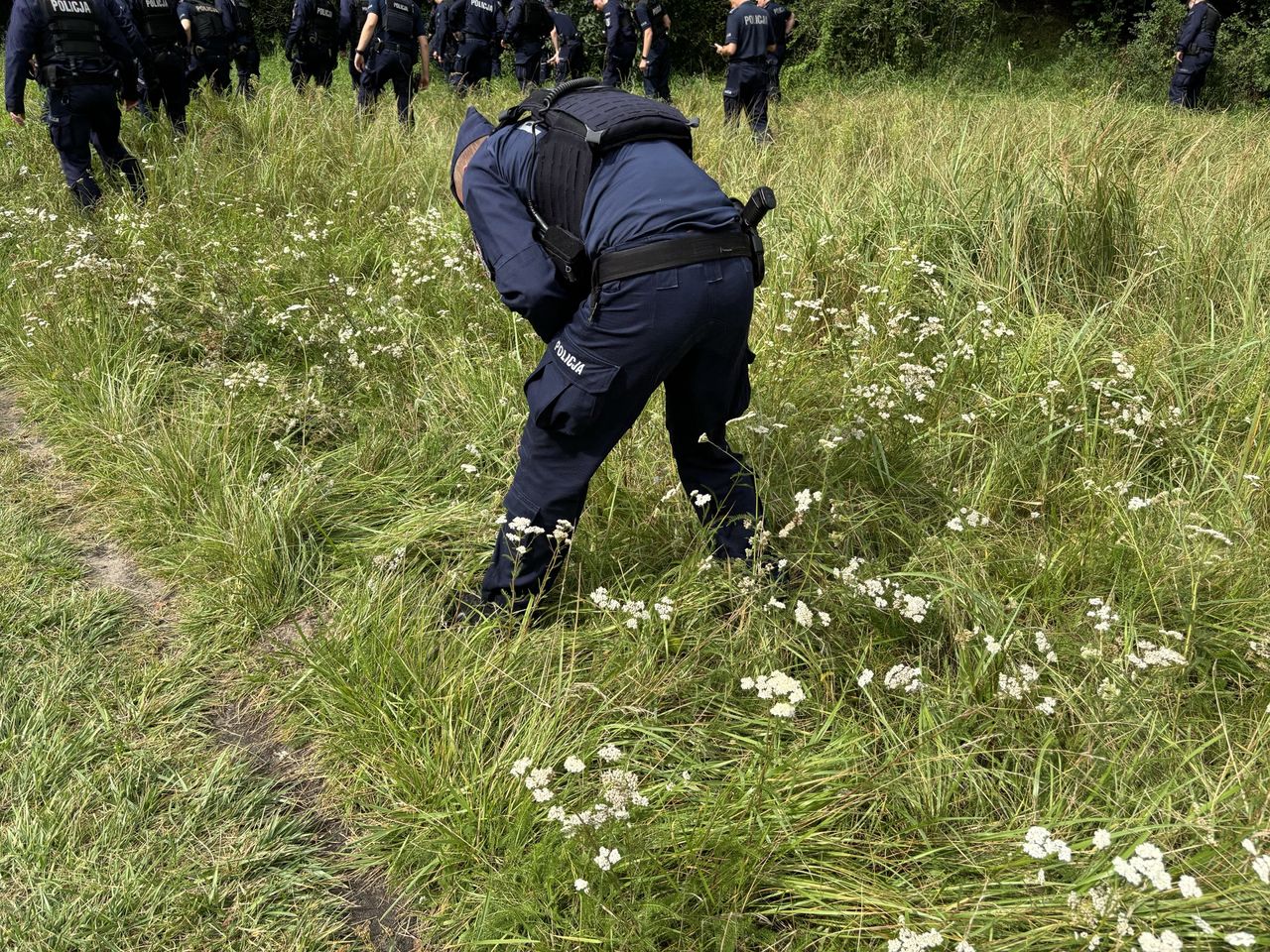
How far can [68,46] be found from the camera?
17.3 ft

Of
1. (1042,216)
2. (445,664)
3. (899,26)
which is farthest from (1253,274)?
(899,26)

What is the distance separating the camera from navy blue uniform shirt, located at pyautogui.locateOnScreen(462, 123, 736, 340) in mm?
1936

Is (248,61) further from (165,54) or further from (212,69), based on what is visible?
(165,54)

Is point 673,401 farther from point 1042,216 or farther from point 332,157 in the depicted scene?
point 332,157

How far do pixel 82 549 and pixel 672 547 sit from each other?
209 centimetres

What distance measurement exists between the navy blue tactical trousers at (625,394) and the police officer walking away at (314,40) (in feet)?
30.4

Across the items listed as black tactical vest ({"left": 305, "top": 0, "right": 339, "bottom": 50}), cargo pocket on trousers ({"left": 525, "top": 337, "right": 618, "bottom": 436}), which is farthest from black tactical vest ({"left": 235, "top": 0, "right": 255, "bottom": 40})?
cargo pocket on trousers ({"left": 525, "top": 337, "right": 618, "bottom": 436})

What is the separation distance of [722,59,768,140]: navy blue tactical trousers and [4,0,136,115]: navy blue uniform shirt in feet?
17.7

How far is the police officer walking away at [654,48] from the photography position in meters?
10.9

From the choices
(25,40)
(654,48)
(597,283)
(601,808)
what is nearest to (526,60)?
(654,48)

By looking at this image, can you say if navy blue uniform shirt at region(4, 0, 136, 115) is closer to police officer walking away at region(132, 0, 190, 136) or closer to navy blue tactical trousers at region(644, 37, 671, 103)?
police officer walking away at region(132, 0, 190, 136)

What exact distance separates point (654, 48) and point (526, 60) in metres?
2.21

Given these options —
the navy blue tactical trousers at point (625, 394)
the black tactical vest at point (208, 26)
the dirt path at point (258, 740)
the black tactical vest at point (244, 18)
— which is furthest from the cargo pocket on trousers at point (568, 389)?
the black tactical vest at point (244, 18)

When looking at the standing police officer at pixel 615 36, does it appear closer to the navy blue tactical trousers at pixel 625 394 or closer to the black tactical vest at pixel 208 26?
the black tactical vest at pixel 208 26
